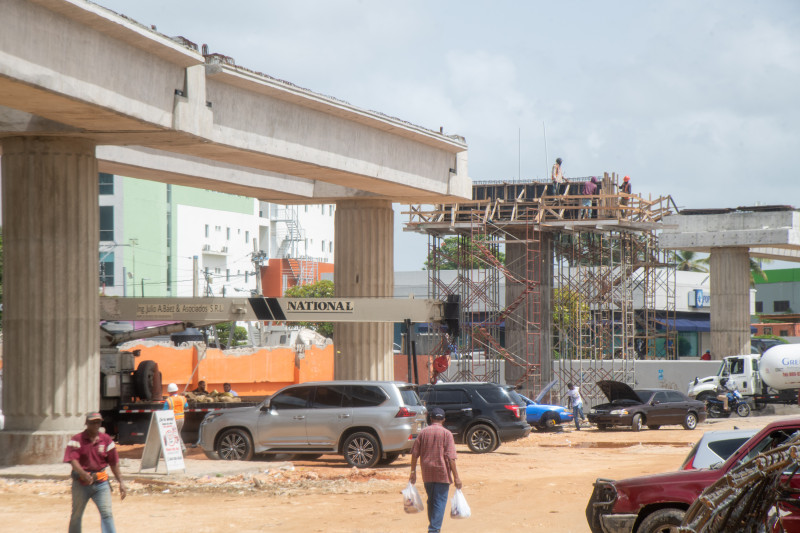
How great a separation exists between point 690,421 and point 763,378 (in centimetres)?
724

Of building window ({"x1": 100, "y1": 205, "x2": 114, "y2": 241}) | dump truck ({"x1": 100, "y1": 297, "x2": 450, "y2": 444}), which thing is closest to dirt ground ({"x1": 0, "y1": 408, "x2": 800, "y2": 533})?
dump truck ({"x1": 100, "y1": 297, "x2": 450, "y2": 444})

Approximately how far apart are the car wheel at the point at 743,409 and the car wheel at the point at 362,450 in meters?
23.3

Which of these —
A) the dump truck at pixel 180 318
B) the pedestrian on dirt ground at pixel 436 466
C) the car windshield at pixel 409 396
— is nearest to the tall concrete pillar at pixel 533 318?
the dump truck at pixel 180 318

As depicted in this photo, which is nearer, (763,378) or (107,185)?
(763,378)

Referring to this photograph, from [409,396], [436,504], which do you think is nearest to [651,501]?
[436,504]

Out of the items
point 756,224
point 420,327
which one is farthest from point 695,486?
point 420,327

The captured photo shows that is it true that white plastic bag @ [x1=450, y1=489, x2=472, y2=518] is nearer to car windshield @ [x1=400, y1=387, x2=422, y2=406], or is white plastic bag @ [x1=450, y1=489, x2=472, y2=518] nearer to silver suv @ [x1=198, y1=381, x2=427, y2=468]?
silver suv @ [x1=198, y1=381, x2=427, y2=468]

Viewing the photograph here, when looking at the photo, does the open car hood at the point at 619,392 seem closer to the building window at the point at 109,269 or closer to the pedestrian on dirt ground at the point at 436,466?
the pedestrian on dirt ground at the point at 436,466

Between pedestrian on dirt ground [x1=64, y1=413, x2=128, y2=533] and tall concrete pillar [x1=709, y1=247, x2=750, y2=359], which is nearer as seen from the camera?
pedestrian on dirt ground [x1=64, y1=413, x2=128, y2=533]

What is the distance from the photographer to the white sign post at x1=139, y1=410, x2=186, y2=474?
1894 cm

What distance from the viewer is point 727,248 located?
5053 cm

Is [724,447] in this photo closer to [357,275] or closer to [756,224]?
[357,275]

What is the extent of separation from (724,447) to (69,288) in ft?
41.5

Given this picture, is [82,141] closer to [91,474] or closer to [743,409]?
[91,474]
